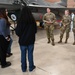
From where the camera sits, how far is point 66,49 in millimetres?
7039

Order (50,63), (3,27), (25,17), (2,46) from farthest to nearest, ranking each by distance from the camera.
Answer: (50,63), (2,46), (3,27), (25,17)

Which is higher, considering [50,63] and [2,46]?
[2,46]

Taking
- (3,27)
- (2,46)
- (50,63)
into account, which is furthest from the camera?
(50,63)

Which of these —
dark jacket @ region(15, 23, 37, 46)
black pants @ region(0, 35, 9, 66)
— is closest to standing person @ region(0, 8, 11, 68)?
black pants @ region(0, 35, 9, 66)

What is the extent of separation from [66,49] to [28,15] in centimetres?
340

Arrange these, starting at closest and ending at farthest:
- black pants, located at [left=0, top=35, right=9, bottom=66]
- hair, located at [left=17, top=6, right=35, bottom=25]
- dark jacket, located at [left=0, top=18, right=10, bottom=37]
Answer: hair, located at [left=17, top=6, right=35, bottom=25] → dark jacket, located at [left=0, top=18, right=10, bottom=37] → black pants, located at [left=0, top=35, right=9, bottom=66]

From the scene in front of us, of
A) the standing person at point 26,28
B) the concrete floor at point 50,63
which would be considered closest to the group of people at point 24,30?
the standing person at point 26,28

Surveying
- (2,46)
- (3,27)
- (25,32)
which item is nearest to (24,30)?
(25,32)

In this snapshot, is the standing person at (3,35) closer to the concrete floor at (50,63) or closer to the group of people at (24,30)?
the group of people at (24,30)

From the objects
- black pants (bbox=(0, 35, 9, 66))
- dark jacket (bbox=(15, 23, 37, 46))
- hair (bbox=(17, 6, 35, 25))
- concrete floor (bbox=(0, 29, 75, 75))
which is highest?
hair (bbox=(17, 6, 35, 25))

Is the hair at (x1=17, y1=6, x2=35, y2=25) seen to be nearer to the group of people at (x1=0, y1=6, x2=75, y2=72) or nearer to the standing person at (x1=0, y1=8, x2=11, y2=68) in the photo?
the group of people at (x1=0, y1=6, x2=75, y2=72)

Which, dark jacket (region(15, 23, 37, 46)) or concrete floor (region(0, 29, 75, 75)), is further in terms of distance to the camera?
concrete floor (region(0, 29, 75, 75))

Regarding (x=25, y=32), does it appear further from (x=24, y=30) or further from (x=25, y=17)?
(x=25, y=17)

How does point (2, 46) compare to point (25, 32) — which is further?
point (2, 46)
